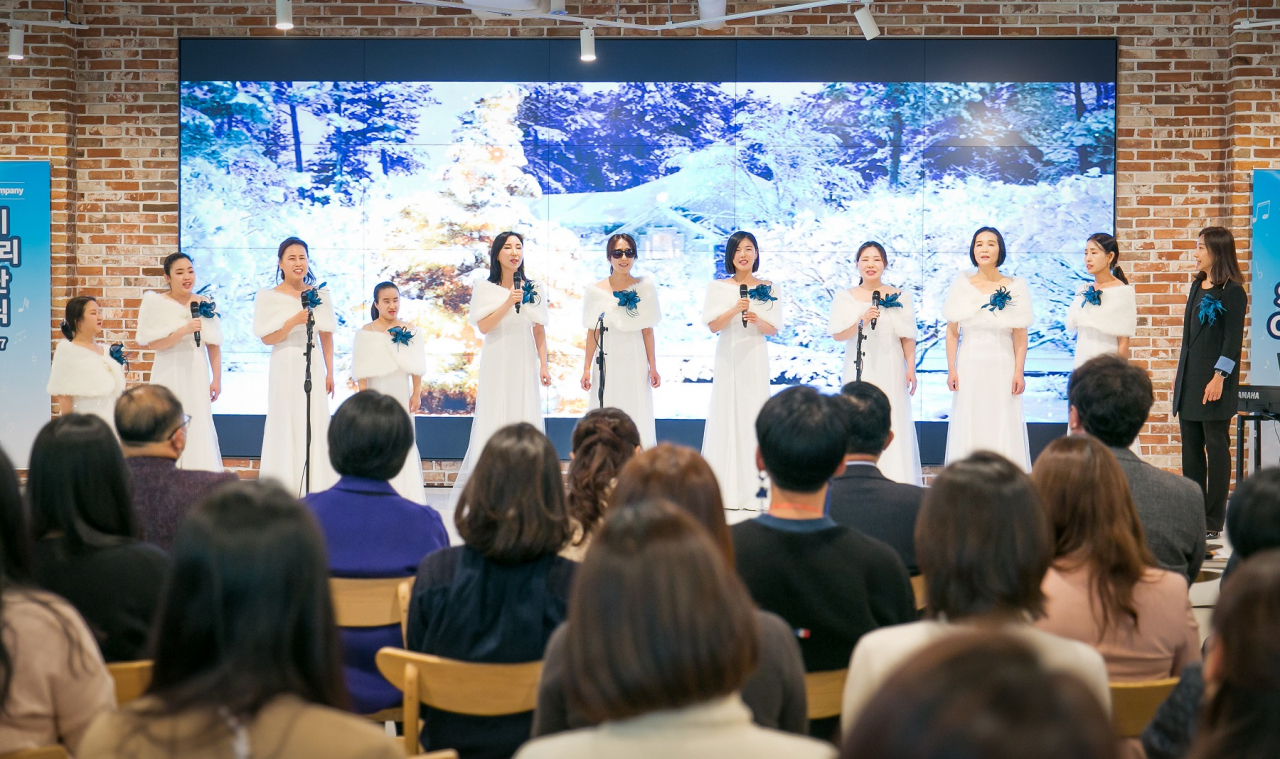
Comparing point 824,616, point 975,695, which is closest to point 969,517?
point 824,616

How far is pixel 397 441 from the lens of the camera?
3150mm

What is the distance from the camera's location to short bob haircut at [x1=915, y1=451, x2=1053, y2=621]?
1975mm

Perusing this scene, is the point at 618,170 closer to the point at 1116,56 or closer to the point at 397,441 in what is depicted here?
the point at 1116,56

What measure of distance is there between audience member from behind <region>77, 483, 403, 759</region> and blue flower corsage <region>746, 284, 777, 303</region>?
6.06 meters

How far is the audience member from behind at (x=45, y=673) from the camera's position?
187 centimetres

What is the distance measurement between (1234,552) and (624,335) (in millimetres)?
5510

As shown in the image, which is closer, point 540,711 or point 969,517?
point 540,711

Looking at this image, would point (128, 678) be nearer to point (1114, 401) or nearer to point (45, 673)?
point (45, 673)

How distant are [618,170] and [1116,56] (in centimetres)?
390

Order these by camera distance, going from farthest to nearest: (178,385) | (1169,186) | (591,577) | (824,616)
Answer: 1. (1169,186)
2. (178,385)
3. (824,616)
4. (591,577)

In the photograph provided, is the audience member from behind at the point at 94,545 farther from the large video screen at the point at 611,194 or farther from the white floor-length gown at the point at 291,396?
the large video screen at the point at 611,194

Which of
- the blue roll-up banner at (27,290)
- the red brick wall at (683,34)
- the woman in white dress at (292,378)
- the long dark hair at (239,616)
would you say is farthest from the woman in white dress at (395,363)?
the long dark hair at (239,616)

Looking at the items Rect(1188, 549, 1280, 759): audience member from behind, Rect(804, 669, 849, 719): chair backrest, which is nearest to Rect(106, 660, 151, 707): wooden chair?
Rect(804, 669, 849, 719): chair backrest

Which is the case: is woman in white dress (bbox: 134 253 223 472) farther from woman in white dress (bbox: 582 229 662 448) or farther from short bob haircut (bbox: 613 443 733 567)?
short bob haircut (bbox: 613 443 733 567)
